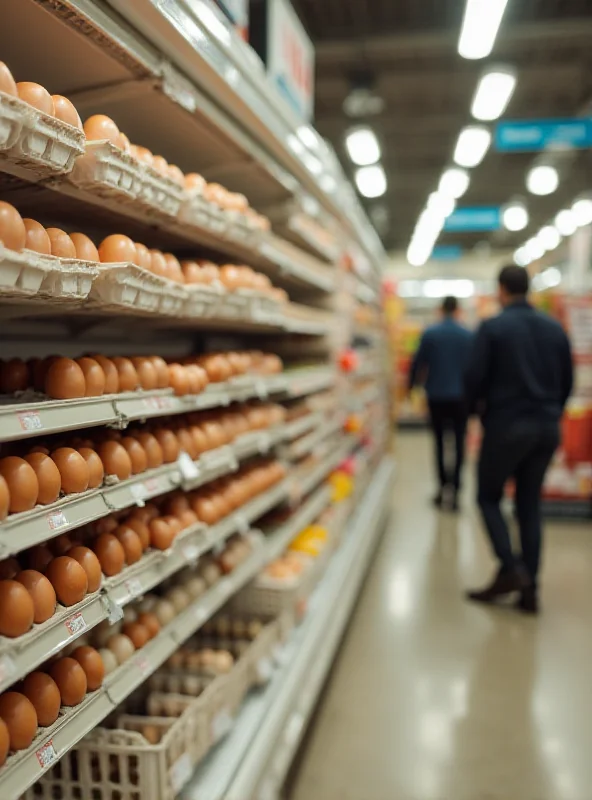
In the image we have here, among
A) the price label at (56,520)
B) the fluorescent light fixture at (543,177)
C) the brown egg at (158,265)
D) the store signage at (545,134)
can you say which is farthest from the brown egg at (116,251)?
the fluorescent light fixture at (543,177)

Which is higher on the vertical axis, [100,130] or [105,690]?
[100,130]

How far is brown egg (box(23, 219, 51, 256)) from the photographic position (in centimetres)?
141

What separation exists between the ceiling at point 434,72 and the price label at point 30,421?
6618 mm

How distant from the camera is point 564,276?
17547 millimetres

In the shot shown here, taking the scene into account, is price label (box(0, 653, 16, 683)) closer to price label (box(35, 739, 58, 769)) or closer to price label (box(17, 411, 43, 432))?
price label (box(35, 739, 58, 769))

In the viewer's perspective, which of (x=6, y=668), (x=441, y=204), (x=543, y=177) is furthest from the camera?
(x=441, y=204)

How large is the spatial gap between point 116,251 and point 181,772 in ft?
4.60

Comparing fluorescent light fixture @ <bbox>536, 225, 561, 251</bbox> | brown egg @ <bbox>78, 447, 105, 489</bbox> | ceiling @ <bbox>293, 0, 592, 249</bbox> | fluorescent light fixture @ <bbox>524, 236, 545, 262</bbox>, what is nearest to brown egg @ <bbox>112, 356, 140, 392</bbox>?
brown egg @ <bbox>78, 447, 105, 489</bbox>

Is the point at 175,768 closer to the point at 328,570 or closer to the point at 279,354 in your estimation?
the point at 328,570

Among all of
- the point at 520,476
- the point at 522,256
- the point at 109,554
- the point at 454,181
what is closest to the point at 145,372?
the point at 109,554

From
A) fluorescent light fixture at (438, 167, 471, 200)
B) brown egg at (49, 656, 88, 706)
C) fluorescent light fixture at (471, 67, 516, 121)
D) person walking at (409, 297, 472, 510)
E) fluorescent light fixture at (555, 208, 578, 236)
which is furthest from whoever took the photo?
fluorescent light fixture at (555, 208, 578, 236)

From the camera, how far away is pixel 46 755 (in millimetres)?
1396

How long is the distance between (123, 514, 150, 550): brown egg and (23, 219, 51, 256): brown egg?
0.84 metres

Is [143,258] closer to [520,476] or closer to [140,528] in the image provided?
[140,528]
